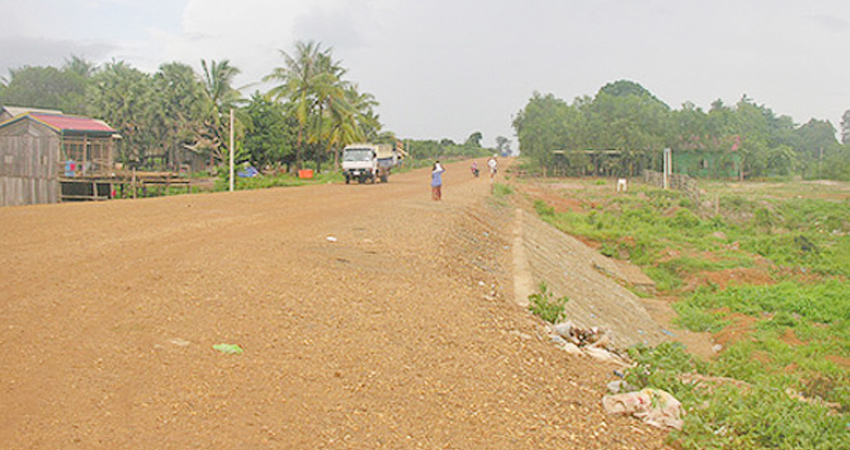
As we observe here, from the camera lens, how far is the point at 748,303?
664 inches

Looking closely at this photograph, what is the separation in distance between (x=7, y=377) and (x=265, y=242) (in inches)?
241

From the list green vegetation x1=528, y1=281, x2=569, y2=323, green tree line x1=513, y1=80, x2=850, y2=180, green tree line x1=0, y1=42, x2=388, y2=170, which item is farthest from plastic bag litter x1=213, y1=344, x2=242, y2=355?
green tree line x1=513, y1=80, x2=850, y2=180

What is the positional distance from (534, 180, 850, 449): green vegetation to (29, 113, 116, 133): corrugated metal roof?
73.9ft

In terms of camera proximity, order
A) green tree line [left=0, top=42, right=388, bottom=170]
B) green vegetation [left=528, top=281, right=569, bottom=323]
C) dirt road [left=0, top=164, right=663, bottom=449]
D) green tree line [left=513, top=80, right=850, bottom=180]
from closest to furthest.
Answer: dirt road [left=0, top=164, right=663, bottom=449], green vegetation [left=528, top=281, right=569, bottom=323], green tree line [left=0, top=42, right=388, bottom=170], green tree line [left=513, top=80, right=850, bottom=180]

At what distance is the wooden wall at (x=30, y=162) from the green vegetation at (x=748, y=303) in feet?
75.3

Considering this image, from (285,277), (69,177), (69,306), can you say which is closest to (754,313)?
(285,277)

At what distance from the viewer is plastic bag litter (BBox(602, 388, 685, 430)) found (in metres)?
5.43

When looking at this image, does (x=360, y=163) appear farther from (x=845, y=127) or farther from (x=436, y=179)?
(x=845, y=127)

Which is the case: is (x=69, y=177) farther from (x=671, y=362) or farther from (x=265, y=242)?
(x=671, y=362)

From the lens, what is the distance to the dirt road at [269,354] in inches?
172

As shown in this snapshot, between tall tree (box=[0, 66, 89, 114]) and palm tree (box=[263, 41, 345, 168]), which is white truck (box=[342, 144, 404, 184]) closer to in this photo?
palm tree (box=[263, 41, 345, 168])

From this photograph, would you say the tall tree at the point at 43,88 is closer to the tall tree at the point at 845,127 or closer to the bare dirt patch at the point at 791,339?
A: the bare dirt patch at the point at 791,339

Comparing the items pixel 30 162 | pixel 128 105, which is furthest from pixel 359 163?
pixel 128 105

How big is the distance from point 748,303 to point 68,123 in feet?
106
